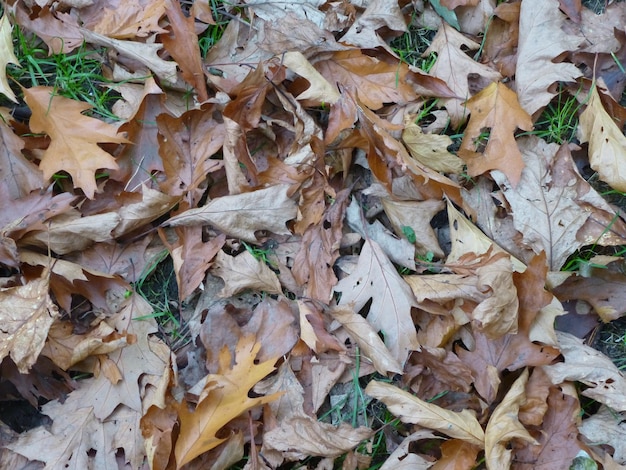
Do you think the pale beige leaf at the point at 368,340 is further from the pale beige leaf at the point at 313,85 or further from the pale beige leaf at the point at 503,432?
the pale beige leaf at the point at 313,85

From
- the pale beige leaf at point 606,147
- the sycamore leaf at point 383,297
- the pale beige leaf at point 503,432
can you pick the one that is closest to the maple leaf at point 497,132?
the pale beige leaf at point 606,147

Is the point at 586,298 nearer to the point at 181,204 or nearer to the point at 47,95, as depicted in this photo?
the point at 181,204

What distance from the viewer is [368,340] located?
1.92 meters

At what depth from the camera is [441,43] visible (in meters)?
2.20

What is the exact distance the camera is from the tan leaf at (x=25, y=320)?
6.10 feet

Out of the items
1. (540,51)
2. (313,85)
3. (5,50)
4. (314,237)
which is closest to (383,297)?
(314,237)

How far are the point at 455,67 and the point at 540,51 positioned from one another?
0.95 ft

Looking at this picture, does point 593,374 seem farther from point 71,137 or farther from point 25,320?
point 71,137

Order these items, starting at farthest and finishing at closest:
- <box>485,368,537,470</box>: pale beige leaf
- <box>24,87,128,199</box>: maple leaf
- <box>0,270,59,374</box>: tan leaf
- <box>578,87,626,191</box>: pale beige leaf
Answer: <box>24,87,128,199</box>: maple leaf < <box>578,87,626,191</box>: pale beige leaf < <box>0,270,59,374</box>: tan leaf < <box>485,368,537,470</box>: pale beige leaf

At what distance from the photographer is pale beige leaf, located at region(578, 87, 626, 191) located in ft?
6.49

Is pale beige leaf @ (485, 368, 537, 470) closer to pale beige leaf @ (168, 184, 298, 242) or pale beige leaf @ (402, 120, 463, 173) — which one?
pale beige leaf @ (402, 120, 463, 173)

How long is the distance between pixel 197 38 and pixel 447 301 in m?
1.28

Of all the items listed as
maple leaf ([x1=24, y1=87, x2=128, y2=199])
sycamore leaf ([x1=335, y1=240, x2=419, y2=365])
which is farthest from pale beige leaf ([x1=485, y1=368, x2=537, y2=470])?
maple leaf ([x1=24, y1=87, x2=128, y2=199])

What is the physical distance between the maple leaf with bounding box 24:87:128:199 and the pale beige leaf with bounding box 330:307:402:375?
0.93 metres
